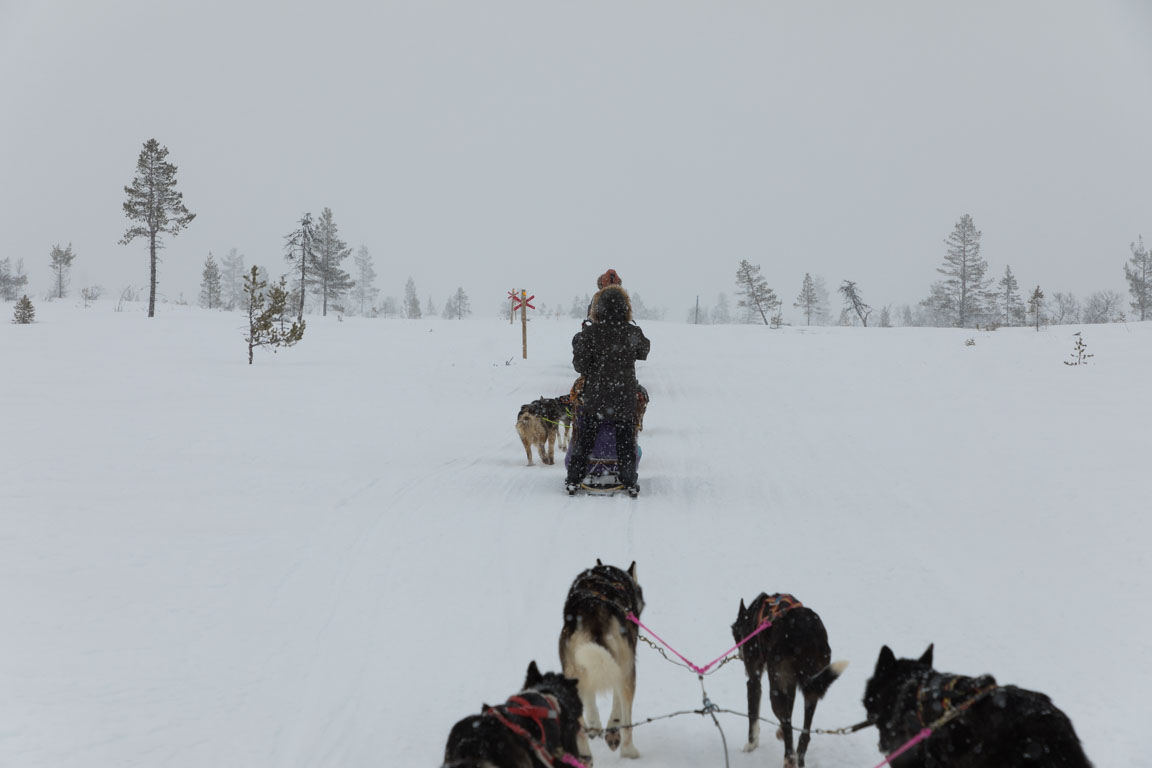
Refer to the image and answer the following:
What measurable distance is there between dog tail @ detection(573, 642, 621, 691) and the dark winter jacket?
17.5 ft

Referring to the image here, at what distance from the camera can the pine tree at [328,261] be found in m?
49.5

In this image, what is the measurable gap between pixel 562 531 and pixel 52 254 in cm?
6590

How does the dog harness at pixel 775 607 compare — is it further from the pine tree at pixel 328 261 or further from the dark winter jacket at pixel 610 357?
the pine tree at pixel 328 261

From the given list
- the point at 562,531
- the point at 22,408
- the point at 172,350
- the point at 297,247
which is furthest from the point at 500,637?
the point at 297,247

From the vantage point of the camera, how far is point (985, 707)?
6.81ft

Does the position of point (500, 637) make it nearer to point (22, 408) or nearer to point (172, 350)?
point (22, 408)

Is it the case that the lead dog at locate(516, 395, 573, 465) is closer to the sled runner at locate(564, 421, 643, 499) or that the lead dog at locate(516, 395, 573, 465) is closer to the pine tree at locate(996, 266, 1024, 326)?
the sled runner at locate(564, 421, 643, 499)

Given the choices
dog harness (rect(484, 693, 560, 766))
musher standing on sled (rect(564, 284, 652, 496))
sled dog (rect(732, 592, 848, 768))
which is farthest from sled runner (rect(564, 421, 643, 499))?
dog harness (rect(484, 693, 560, 766))

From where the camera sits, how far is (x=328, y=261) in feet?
166

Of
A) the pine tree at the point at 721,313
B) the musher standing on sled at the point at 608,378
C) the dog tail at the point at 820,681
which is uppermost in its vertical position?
the pine tree at the point at 721,313

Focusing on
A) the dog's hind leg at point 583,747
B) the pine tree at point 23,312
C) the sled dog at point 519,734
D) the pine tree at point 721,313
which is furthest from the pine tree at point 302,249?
the pine tree at point 721,313

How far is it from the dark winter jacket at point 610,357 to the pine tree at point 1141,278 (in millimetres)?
61204

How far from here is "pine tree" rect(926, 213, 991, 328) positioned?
173 feet

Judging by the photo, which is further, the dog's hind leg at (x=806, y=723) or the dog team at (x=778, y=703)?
the dog's hind leg at (x=806, y=723)
